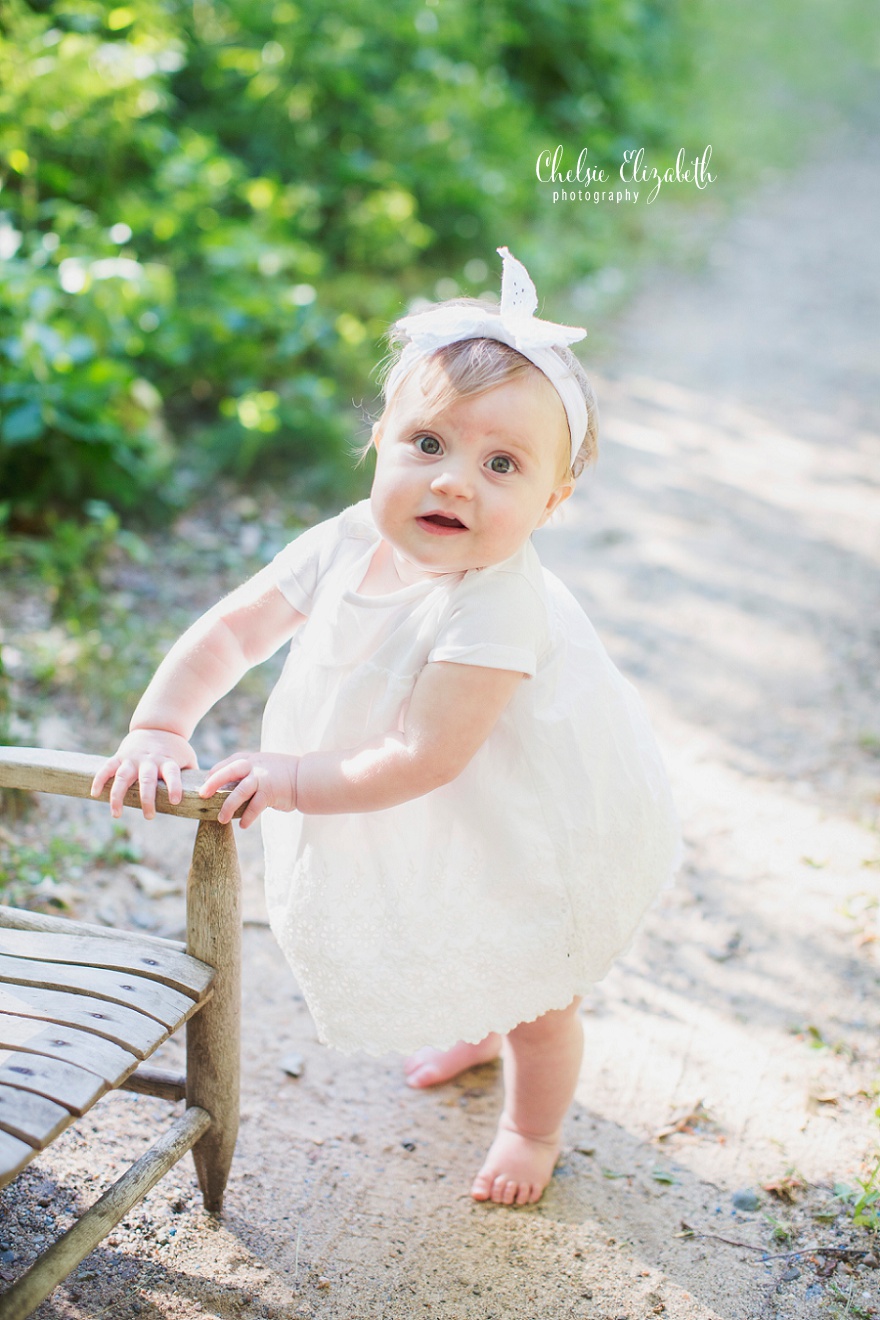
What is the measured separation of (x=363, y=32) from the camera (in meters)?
5.61

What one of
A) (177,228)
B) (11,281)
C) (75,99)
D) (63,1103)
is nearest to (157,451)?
(11,281)

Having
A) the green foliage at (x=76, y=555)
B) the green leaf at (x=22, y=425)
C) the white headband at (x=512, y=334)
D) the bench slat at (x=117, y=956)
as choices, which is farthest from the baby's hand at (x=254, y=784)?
the green leaf at (x=22, y=425)

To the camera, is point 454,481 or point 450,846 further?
point 450,846

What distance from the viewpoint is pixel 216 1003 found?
1.69m

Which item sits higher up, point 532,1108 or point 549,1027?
point 549,1027

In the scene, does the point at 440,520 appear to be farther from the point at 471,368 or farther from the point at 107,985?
the point at 107,985

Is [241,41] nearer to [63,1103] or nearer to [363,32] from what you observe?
[363,32]

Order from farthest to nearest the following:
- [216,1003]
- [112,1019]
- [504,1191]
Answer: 1. [504,1191]
2. [216,1003]
3. [112,1019]

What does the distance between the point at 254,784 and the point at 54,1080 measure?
44cm

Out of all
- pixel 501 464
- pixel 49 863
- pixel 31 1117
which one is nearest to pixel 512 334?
pixel 501 464

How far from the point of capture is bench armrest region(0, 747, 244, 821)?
1.53 meters

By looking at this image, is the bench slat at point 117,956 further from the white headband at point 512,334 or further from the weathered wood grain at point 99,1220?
the white headband at point 512,334

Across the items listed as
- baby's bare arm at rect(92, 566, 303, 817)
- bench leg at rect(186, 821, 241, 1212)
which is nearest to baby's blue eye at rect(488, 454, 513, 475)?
baby's bare arm at rect(92, 566, 303, 817)

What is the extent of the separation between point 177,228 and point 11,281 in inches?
46.0
